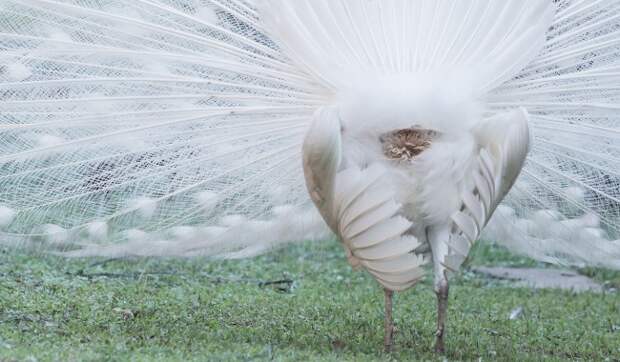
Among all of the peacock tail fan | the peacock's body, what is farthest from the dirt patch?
the peacock tail fan

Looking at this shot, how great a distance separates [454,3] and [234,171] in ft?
4.02

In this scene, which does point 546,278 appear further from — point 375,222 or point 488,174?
point 375,222

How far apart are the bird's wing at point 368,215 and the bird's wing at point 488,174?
0.61 feet

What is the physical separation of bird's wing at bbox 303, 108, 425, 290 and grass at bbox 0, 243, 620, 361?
20.5 inches

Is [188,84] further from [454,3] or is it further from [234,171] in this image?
[454,3]

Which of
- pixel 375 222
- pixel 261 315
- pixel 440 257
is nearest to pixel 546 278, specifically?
pixel 261 315

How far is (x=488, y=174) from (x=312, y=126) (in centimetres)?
71

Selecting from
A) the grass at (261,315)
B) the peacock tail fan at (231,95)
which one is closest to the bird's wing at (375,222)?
the peacock tail fan at (231,95)

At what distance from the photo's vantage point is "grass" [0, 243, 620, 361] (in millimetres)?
4797

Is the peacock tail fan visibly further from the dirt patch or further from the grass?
the dirt patch

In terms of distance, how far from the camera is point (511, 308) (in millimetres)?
7008

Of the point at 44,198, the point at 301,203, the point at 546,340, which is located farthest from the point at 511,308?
the point at 44,198

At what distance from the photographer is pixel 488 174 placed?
4.34 meters

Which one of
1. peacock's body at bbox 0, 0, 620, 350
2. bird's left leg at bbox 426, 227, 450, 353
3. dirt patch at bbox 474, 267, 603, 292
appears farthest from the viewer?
dirt patch at bbox 474, 267, 603, 292
